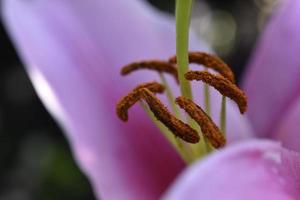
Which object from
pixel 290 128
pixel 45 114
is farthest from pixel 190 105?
pixel 45 114

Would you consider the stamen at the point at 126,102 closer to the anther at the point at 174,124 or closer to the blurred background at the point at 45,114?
the anther at the point at 174,124

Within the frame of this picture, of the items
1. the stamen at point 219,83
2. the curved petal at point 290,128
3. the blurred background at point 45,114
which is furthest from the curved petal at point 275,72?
the blurred background at point 45,114

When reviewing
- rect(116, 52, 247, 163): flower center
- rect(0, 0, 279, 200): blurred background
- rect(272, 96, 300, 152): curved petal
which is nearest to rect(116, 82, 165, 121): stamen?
rect(116, 52, 247, 163): flower center

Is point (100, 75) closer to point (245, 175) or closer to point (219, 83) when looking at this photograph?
point (219, 83)

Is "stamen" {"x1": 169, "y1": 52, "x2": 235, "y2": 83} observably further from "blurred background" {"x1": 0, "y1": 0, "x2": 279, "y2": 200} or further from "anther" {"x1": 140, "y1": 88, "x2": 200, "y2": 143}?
"blurred background" {"x1": 0, "y1": 0, "x2": 279, "y2": 200}

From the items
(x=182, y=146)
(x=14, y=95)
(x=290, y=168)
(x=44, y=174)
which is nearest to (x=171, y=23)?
(x=182, y=146)

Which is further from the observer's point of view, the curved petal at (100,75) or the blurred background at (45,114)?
the blurred background at (45,114)
